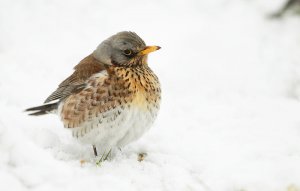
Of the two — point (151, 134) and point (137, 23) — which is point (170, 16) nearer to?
point (137, 23)

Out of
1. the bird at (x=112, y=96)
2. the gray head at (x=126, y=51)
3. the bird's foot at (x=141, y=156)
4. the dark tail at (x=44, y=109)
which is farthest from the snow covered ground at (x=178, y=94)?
the gray head at (x=126, y=51)

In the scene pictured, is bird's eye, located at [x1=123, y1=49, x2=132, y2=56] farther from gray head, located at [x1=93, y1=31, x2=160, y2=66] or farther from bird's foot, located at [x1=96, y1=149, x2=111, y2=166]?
bird's foot, located at [x1=96, y1=149, x2=111, y2=166]

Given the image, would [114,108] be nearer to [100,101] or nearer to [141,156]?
[100,101]

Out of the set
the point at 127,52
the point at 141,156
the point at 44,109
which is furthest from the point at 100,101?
the point at 44,109

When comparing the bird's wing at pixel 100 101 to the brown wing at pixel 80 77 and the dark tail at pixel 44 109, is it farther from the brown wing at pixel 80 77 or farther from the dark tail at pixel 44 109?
the dark tail at pixel 44 109

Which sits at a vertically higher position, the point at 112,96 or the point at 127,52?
the point at 127,52
